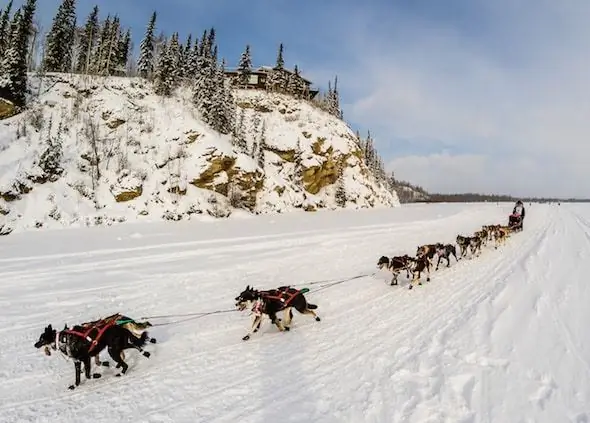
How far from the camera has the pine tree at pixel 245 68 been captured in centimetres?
6121

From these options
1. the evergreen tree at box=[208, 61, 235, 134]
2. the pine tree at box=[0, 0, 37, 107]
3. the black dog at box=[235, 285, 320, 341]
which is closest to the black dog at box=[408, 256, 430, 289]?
the black dog at box=[235, 285, 320, 341]

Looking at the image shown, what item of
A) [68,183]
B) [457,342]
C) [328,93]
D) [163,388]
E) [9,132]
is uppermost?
[328,93]

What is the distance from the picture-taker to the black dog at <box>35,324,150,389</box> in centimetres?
504

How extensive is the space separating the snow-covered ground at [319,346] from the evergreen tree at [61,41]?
37182 mm

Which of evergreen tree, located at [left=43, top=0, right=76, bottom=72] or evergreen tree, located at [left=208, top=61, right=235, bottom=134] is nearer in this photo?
evergreen tree, located at [left=208, top=61, right=235, bottom=134]

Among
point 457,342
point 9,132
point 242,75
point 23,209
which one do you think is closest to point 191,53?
point 242,75

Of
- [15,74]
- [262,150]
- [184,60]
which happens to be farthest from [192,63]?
[15,74]

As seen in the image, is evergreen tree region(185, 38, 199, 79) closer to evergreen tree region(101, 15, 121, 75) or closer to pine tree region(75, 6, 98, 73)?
evergreen tree region(101, 15, 121, 75)

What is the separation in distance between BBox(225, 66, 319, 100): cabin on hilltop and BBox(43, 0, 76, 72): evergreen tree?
70.5ft

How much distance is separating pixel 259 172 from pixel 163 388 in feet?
98.5

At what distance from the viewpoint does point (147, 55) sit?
152 feet

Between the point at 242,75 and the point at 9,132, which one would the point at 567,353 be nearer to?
the point at 9,132

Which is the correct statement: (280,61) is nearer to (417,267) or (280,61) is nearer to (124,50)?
(124,50)

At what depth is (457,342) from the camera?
5828mm
